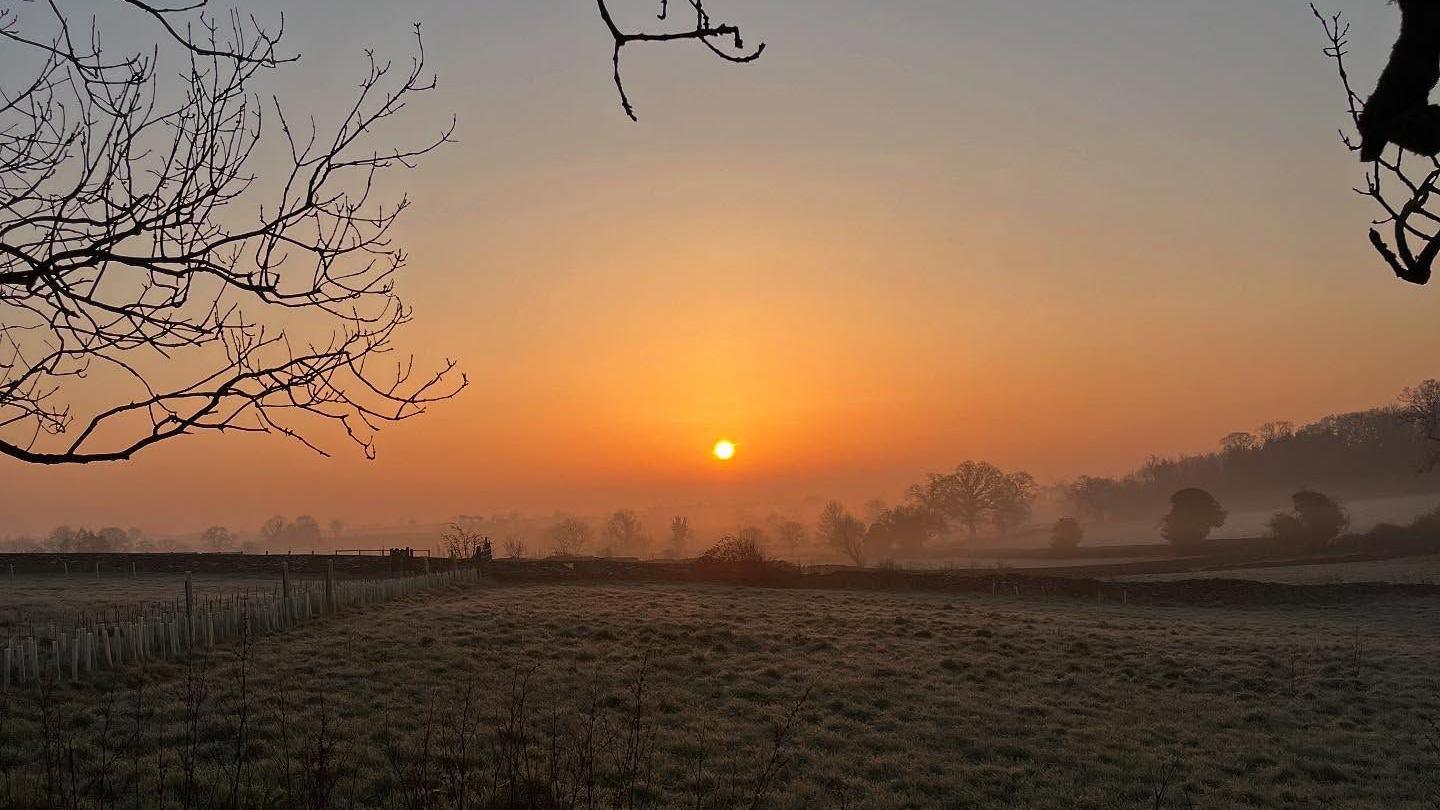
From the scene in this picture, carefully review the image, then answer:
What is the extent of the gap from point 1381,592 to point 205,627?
44.6m

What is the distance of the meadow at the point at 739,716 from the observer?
9.33 metres

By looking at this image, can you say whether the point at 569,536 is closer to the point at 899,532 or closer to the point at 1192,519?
the point at 899,532

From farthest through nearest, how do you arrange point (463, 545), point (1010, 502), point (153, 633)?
point (1010, 502), point (463, 545), point (153, 633)

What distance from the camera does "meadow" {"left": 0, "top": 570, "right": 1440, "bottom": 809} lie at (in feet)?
30.6

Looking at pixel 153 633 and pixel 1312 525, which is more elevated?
pixel 153 633

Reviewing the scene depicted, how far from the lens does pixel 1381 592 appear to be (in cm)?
3738

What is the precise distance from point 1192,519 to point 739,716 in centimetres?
7266

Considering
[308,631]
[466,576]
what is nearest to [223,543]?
[466,576]

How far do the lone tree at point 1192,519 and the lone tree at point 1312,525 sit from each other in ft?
30.2

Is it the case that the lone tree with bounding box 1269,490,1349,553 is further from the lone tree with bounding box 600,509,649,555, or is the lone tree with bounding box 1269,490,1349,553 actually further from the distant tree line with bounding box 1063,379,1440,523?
the lone tree with bounding box 600,509,649,555

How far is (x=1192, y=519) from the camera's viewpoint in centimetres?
7438

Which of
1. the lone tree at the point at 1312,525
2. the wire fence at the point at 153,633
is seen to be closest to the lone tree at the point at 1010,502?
the lone tree at the point at 1312,525

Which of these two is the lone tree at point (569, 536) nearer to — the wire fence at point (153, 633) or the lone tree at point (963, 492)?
the lone tree at point (963, 492)

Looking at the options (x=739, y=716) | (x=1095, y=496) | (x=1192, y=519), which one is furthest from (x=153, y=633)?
(x=1095, y=496)
